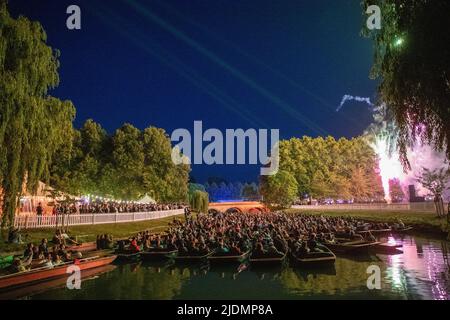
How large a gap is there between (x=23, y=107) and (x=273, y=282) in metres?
14.9

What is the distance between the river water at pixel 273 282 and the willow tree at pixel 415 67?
7519 millimetres

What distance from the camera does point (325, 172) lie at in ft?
304

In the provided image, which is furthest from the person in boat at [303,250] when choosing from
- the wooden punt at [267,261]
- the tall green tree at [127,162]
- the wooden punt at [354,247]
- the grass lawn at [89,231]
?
the tall green tree at [127,162]

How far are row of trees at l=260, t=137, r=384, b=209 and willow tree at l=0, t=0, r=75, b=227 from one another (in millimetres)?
72712

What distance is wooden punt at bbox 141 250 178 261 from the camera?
25484mm

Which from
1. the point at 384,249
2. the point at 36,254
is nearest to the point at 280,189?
the point at 384,249

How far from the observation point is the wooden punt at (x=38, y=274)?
16906 millimetres

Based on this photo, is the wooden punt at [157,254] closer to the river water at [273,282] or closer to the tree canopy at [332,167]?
the river water at [273,282]

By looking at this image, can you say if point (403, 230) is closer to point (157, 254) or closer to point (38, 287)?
point (157, 254)

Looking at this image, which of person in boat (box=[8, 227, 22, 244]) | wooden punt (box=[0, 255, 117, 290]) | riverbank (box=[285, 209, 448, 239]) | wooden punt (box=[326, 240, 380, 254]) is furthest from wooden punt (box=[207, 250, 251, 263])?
riverbank (box=[285, 209, 448, 239])

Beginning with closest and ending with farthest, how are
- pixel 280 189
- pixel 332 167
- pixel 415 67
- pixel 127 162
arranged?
pixel 415 67
pixel 127 162
pixel 280 189
pixel 332 167

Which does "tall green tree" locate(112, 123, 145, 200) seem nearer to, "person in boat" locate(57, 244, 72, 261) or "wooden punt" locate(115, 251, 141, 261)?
"wooden punt" locate(115, 251, 141, 261)

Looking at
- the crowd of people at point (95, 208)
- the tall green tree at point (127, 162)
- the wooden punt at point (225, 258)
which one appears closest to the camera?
the wooden punt at point (225, 258)

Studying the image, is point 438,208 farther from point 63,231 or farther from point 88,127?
point 88,127
